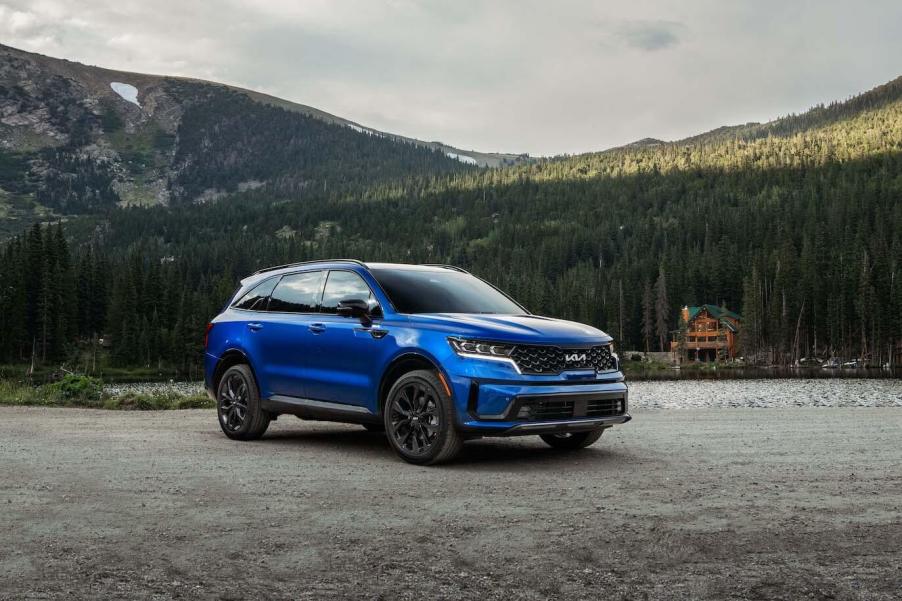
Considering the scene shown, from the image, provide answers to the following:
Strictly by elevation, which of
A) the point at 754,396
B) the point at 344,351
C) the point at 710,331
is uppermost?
the point at 710,331

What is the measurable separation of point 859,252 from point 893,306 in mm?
27787

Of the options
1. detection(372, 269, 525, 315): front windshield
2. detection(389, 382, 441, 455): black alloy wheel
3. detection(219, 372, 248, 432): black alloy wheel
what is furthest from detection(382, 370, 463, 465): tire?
detection(219, 372, 248, 432): black alloy wheel

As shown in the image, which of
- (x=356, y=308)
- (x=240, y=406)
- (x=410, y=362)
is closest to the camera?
(x=410, y=362)

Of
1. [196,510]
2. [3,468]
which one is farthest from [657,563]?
[3,468]

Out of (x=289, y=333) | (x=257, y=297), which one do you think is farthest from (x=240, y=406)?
(x=257, y=297)

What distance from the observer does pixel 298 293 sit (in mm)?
11492

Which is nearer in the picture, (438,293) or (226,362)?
(438,293)

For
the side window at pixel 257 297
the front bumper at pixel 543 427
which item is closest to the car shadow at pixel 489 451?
the front bumper at pixel 543 427

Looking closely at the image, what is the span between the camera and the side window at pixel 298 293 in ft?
36.9

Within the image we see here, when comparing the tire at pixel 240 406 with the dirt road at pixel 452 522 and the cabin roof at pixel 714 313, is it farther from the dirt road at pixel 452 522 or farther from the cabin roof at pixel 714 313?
the cabin roof at pixel 714 313

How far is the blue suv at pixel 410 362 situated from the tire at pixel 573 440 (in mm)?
14

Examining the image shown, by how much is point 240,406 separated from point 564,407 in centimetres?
465

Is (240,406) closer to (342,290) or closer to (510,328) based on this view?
(342,290)

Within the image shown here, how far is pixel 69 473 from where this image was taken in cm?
877
